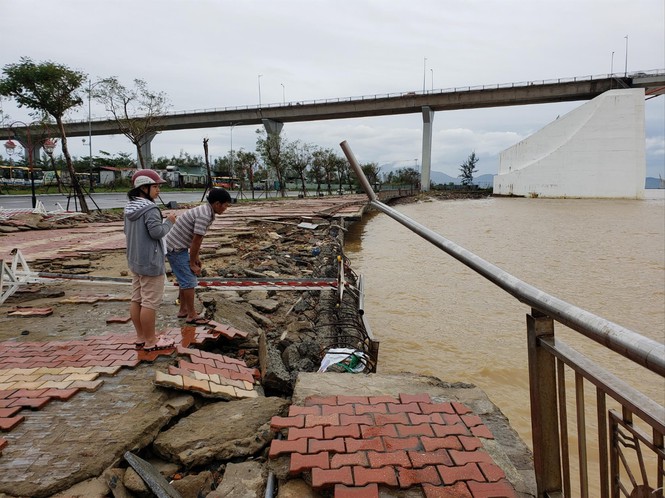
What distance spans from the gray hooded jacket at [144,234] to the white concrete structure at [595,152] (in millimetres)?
53477

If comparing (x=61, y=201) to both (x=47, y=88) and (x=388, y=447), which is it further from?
(x=388, y=447)

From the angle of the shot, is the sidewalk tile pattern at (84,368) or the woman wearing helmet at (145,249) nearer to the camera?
the sidewalk tile pattern at (84,368)

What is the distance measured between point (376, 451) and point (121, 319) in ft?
11.1

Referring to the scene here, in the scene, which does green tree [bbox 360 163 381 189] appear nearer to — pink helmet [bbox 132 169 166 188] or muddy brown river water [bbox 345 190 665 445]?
muddy brown river water [bbox 345 190 665 445]

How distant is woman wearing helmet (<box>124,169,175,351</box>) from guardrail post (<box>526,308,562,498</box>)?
275 centimetres

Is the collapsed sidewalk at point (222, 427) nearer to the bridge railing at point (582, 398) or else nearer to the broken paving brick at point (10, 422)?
the broken paving brick at point (10, 422)

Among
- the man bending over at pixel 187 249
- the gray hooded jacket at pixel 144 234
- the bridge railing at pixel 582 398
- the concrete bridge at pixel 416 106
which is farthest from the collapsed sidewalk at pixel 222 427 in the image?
the concrete bridge at pixel 416 106

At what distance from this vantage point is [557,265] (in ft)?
44.3

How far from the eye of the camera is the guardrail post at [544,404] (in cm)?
143

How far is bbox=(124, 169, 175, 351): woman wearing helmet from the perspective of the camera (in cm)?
331

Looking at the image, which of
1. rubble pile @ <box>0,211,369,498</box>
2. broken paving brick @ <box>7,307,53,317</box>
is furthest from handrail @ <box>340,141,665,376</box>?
broken paving brick @ <box>7,307,53,317</box>

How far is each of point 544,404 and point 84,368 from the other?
10.1ft

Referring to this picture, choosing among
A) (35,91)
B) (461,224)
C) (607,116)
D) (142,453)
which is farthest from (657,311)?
(607,116)

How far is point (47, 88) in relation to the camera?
18.2 meters
